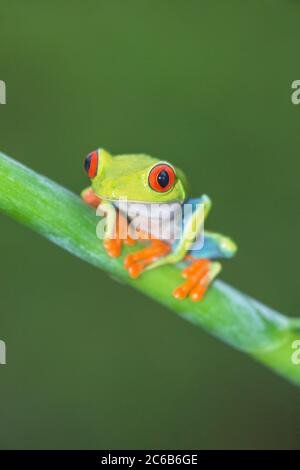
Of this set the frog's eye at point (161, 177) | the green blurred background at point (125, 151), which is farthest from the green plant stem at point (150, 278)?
the green blurred background at point (125, 151)

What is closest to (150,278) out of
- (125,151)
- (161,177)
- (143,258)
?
(143,258)

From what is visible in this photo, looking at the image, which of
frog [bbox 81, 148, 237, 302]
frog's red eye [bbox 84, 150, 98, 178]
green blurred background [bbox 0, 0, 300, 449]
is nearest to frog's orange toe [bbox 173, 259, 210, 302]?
frog [bbox 81, 148, 237, 302]

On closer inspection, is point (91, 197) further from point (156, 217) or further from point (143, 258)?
point (143, 258)

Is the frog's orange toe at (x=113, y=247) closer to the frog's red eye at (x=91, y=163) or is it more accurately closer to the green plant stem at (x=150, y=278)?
the green plant stem at (x=150, y=278)

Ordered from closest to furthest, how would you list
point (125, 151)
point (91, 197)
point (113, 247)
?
1. point (113, 247)
2. point (91, 197)
3. point (125, 151)

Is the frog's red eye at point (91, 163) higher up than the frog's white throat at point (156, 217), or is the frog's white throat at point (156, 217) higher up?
the frog's red eye at point (91, 163)

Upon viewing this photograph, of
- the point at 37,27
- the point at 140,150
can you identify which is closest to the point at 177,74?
the point at 140,150

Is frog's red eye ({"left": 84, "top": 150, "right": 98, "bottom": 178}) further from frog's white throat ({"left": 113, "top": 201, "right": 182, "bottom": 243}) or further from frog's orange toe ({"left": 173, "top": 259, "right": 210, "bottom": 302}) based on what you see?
frog's orange toe ({"left": 173, "top": 259, "right": 210, "bottom": 302})
